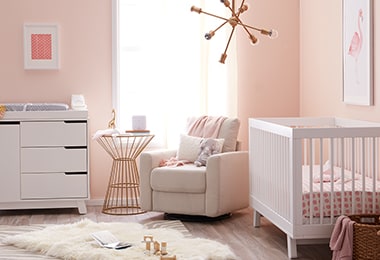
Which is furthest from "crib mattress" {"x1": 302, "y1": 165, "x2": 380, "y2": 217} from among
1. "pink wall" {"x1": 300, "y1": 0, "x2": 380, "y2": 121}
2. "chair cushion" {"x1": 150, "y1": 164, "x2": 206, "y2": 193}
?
"chair cushion" {"x1": 150, "y1": 164, "x2": 206, "y2": 193}

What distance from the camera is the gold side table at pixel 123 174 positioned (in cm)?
596

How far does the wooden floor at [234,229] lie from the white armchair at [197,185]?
5.0 inches

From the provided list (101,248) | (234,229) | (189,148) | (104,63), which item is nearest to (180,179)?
(189,148)

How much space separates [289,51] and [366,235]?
9.15 feet

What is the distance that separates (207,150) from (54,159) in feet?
4.02

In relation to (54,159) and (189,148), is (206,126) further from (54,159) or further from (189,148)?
(54,159)

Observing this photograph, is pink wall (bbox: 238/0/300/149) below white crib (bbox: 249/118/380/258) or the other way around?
the other way around

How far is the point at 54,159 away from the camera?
18.7ft

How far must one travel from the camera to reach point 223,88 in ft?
20.3

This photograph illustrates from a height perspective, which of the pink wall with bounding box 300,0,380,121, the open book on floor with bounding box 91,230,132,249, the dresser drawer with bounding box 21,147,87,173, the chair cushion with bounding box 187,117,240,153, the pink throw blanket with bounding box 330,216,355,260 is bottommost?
the open book on floor with bounding box 91,230,132,249

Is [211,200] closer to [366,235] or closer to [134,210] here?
[134,210]

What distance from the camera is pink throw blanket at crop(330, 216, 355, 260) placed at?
12.5 feet

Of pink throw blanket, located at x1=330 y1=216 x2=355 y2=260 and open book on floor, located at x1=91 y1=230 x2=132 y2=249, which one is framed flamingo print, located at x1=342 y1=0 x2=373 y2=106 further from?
open book on floor, located at x1=91 y1=230 x2=132 y2=249

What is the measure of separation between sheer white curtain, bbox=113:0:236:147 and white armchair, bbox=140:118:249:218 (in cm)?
72
